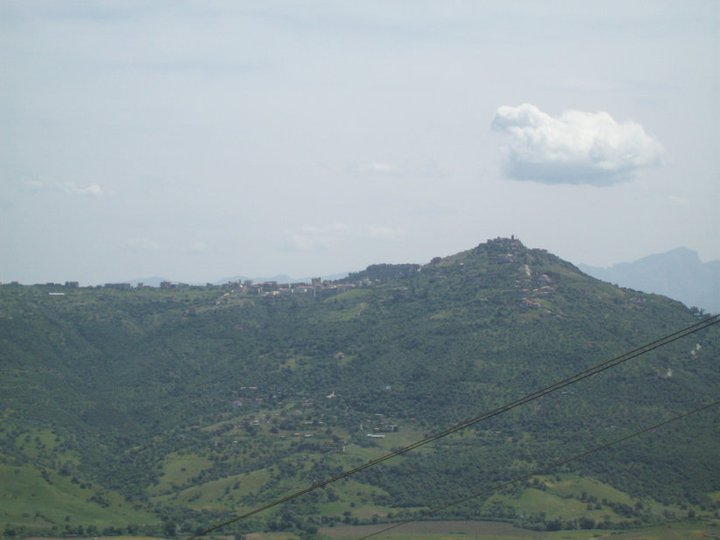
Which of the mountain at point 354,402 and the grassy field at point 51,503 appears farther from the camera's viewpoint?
the mountain at point 354,402

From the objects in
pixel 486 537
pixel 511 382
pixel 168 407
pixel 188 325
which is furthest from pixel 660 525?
pixel 188 325

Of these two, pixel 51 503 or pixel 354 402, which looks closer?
pixel 51 503

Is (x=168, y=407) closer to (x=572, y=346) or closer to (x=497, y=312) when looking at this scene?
(x=497, y=312)

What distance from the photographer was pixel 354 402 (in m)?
129

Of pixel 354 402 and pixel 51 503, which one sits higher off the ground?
pixel 354 402

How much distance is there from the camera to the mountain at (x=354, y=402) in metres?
92.8

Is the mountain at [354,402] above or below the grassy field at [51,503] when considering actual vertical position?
above

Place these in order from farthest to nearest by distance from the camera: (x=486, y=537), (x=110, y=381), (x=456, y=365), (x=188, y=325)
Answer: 1. (x=188, y=325)
2. (x=110, y=381)
3. (x=456, y=365)
4. (x=486, y=537)

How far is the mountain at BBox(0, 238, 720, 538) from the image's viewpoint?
305 feet

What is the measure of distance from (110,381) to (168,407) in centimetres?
1164

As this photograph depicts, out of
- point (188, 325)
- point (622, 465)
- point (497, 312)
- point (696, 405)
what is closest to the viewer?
point (622, 465)

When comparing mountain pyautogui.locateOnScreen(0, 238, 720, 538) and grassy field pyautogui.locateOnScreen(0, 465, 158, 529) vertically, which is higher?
mountain pyautogui.locateOnScreen(0, 238, 720, 538)

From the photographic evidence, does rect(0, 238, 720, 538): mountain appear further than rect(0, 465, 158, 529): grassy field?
Yes

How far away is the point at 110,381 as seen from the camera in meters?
147
